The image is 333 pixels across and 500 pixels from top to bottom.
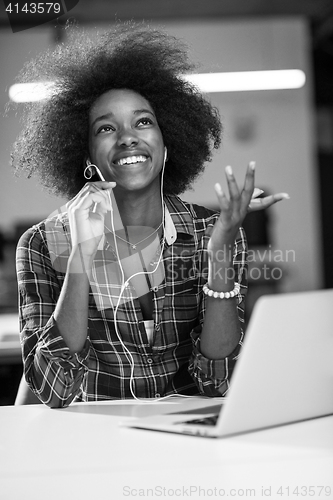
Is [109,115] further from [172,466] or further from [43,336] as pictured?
[172,466]

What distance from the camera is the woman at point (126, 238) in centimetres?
130

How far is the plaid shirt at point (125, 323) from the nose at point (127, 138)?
0.64 ft

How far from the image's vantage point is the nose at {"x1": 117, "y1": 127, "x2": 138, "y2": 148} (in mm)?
1540

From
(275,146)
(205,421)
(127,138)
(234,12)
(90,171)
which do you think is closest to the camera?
(205,421)

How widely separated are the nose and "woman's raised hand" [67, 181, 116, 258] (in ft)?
0.37

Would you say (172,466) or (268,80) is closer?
(172,466)

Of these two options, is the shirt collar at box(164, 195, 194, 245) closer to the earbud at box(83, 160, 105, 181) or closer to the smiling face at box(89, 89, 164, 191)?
the smiling face at box(89, 89, 164, 191)

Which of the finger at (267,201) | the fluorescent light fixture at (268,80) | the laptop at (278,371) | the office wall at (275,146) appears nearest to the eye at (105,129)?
the finger at (267,201)

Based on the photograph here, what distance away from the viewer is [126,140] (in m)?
A: 1.54

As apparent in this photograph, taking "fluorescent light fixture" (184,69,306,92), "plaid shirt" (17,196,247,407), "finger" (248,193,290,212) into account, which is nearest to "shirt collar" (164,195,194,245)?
"plaid shirt" (17,196,247,407)

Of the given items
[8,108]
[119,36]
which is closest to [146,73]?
[119,36]

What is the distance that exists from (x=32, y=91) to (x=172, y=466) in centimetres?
128

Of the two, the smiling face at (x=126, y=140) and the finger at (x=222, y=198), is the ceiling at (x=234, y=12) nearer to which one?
the smiling face at (x=126, y=140)

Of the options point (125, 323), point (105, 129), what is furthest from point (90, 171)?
point (125, 323)
